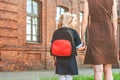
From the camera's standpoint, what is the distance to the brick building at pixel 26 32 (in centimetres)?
1989

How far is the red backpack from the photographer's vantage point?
7.91 metres

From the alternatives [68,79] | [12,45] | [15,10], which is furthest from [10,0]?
[68,79]

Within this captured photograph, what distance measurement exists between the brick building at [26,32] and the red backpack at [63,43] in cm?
1051

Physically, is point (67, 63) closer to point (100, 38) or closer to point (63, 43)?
point (63, 43)

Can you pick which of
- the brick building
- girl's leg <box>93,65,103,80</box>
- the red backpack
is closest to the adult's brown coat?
girl's leg <box>93,65,103,80</box>

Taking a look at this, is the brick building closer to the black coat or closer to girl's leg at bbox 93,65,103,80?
the black coat

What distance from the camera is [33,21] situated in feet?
75.2

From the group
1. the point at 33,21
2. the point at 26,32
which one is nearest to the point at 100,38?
the point at 26,32

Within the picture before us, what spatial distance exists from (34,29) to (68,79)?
15.1m

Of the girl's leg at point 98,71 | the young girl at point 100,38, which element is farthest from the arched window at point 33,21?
the girl's leg at point 98,71

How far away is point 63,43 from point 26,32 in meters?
14.2

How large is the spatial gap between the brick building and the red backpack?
34.5ft

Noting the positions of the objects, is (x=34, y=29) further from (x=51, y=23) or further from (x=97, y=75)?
(x=97, y=75)

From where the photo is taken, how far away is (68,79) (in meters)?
8.07
